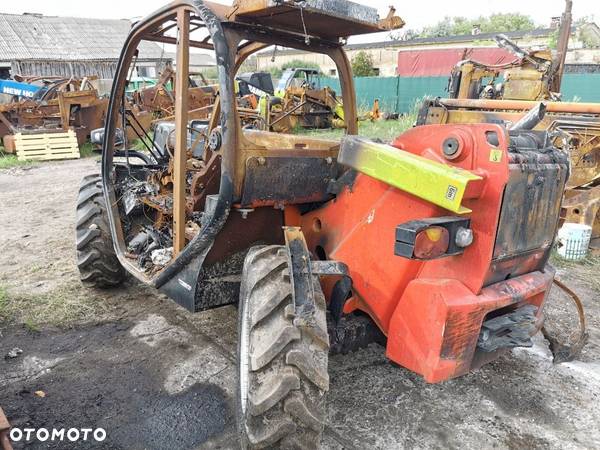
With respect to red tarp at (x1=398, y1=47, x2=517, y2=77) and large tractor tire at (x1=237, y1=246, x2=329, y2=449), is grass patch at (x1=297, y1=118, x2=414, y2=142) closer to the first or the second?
red tarp at (x1=398, y1=47, x2=517, y2=77)

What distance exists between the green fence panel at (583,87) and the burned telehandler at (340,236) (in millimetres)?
18785

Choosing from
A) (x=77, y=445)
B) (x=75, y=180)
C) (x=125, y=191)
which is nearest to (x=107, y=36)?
(x=75, y=180)

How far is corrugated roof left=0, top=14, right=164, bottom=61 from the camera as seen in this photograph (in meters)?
28.7

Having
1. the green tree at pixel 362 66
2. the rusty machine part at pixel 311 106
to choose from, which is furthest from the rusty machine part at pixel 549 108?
the green tree at pixel 362 66

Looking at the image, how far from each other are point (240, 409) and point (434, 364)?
0.94 metres

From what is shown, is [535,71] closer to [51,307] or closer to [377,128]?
[51,307]

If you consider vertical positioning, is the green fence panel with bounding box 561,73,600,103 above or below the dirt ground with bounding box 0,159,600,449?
above

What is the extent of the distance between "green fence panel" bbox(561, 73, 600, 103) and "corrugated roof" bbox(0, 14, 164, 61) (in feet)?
65.4

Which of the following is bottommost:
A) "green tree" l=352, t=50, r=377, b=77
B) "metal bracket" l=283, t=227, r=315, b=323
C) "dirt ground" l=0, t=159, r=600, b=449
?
"dirt ground" l=0, t=159, r=600, b=449

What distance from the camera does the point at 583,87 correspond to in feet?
63.4

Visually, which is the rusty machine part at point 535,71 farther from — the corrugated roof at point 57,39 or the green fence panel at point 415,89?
the corrugated roof at point 57,39

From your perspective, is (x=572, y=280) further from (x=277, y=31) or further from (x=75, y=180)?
(x=75, y=180)

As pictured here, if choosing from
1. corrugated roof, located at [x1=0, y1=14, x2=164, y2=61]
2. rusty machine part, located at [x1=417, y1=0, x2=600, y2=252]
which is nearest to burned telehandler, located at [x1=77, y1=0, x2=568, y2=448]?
rusty machine part, located at [x1=417, y1=0, x2=600, y2=252]

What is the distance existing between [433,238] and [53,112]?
1306cm
